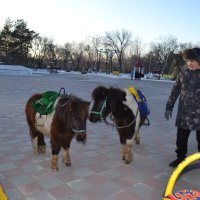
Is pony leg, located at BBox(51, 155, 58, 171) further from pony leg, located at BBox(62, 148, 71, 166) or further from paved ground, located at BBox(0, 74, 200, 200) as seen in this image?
pony leg, located at BBox(62, 148, 71, 166)

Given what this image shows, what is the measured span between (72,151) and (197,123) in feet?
7.51

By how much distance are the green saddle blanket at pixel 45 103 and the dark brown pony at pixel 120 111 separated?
61 centimetres

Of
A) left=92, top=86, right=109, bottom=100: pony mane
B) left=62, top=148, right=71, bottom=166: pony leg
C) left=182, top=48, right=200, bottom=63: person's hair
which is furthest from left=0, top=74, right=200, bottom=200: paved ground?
left=182, top=48, right=200, bottom=63: person's hair

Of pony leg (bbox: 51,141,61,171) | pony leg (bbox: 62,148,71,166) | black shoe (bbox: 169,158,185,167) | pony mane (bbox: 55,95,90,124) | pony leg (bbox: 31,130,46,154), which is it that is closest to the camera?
pony mane (bbox: 55,95,90,124)

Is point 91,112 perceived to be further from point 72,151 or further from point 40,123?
point 72,151

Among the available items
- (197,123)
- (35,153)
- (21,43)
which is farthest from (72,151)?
(21,43)

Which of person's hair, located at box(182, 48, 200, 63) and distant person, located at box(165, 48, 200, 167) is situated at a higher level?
person's hair, located at box(182, 48, 200, 63)

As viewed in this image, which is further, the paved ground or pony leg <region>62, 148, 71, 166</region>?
pony leg <region>62, 148, 71, 166</region>

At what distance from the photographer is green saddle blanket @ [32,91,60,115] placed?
13.5 feet

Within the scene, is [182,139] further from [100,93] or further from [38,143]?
[38,143]

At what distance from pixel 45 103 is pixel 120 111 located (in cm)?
119

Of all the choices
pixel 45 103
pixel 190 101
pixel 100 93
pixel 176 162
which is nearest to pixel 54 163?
pixel 45 103

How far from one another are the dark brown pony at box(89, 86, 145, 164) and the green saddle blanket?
61 cm

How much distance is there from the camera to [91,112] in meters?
4.14
